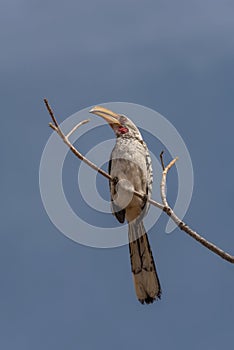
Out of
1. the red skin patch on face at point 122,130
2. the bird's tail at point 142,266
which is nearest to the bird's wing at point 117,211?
the bird's tail at point 142,266

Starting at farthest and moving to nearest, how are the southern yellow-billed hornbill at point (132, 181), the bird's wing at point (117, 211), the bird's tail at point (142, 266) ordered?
the bird's wing at point (117, 211) → the southern yellow-billed hornbill at point (132, 181) → the bird's tail at point (142, 266)

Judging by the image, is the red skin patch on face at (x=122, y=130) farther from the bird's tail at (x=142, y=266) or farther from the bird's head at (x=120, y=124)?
the bird's tail at (x=142, y=266)

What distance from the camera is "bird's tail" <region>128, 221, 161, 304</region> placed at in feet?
18.9

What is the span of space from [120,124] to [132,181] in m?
0.84

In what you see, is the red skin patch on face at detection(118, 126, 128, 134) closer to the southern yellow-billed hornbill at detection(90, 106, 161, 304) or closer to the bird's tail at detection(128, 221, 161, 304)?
the southern yellow-billed hornbill at detection(90, 106, 161, 304)

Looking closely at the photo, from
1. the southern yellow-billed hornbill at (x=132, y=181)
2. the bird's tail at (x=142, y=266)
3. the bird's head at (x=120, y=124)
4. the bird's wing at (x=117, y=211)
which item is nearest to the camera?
the bird's tail at (x=142, y=266)

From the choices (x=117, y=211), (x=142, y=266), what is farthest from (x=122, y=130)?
(x=142, y=266)

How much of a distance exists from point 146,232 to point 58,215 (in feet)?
4.20

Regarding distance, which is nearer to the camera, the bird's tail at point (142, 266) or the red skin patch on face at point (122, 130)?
the bird's tail at point (142, 266)

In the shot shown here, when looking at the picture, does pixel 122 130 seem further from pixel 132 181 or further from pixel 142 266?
pixel 142 266

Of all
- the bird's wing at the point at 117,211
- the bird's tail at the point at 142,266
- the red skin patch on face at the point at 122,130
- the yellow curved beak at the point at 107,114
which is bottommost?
the bird's tail at the point at 142,266

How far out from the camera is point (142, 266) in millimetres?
6062

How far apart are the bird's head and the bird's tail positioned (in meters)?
1.12

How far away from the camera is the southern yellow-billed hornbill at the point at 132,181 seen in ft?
20.2
